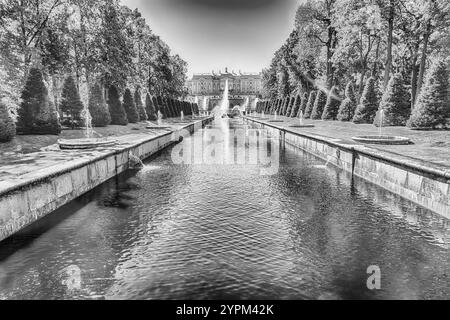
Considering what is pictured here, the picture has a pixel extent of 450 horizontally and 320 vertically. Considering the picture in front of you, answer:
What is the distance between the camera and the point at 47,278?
567 cm

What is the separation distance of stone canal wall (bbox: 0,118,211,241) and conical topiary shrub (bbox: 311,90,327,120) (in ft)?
108

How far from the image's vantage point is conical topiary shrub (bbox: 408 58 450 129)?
862 inches

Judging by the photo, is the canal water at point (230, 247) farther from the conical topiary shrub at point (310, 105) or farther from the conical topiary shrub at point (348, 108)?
the conical topiary shrub at point (310, 105)

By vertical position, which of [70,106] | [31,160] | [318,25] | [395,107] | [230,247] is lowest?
[230,247]

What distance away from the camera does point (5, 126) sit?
52.6 feet

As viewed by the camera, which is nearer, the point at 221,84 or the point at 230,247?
the point at 230,247

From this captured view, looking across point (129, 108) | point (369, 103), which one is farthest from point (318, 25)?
point (129, 108)

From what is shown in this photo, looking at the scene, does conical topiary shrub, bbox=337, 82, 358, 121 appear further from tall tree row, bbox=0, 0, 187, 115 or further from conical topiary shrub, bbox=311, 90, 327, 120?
tall tree row, bbox=0, 0, 187, 115

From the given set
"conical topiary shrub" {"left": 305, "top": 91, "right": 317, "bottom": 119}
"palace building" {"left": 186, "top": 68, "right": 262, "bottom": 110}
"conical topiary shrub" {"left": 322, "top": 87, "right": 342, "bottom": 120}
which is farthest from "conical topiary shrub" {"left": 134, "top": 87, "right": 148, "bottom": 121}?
"palace building" {"left": 186, "top": 68, "right": 262, "bottom": 110}

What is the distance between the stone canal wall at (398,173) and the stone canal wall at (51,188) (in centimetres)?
852

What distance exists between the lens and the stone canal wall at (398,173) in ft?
28.4

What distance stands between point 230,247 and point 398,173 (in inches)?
241

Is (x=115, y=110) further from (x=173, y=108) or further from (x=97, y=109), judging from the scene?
(x=173, y=108)
